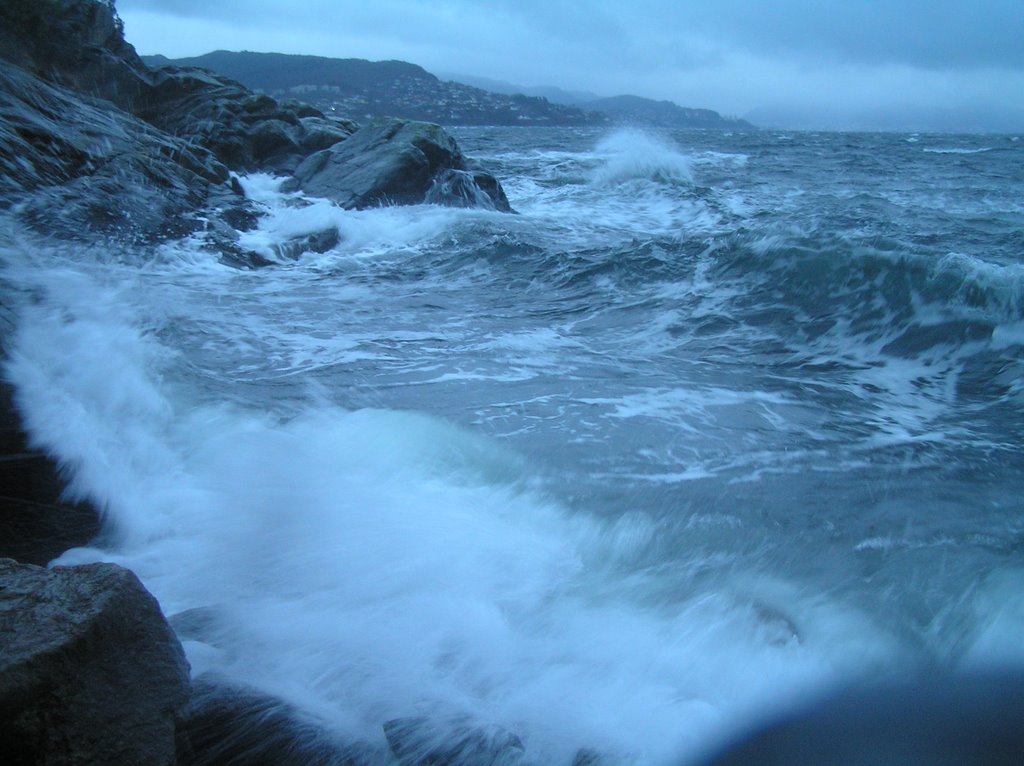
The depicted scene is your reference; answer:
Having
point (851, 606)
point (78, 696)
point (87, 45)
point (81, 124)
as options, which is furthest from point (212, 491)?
point (87, 45)

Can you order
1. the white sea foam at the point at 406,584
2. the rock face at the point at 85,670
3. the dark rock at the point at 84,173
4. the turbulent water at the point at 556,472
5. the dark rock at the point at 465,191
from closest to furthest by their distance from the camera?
the rock face at the point at 85,670 < the white sea foam at the point at 406,584 < the turbulent water at the point at 556,472 < the dark rock at the point at 84,173 < the dark rock at the point at 465,191

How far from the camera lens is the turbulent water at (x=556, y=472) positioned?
2.55 meters

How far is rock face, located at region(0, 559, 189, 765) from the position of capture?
1.61 meters

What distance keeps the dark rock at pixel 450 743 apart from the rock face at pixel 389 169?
1044 cm

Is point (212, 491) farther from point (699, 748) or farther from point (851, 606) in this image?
point (851, 606)

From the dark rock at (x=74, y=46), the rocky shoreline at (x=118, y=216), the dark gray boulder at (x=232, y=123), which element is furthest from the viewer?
the dark gray boulder at (x=232, y=123)

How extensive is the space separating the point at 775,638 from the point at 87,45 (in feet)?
49.8

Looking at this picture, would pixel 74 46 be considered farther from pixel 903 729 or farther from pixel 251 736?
pixel 903 729

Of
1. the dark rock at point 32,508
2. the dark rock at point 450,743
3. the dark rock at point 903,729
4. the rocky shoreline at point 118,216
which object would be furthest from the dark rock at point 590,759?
the dark rock at point 32,508

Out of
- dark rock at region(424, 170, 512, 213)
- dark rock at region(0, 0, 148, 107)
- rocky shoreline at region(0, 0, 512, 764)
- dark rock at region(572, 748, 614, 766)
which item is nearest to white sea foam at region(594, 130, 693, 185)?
dark rock at region(424, 170, 512, 213)

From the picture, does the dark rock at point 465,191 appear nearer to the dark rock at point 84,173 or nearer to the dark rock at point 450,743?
the dark rock at point 84,173

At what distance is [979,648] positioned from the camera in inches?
109

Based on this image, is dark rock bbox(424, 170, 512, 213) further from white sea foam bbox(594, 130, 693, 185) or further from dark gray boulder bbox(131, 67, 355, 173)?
white sea foam bbox(594, 130, 693, 185)

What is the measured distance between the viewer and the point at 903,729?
7.77 feet
